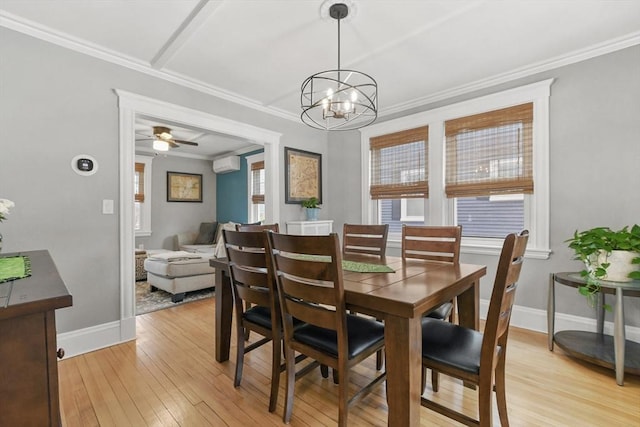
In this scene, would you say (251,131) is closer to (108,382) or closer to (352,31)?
(352,31)

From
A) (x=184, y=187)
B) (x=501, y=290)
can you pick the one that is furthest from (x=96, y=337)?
(x=184, y=187)

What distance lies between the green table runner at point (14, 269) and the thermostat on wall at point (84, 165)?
123 centimetres

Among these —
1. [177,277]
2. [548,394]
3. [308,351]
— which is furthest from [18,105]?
[548,394]

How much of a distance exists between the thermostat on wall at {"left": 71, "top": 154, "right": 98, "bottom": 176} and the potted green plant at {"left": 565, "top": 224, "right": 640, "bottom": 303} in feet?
12.6

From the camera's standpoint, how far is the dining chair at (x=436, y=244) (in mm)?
2158

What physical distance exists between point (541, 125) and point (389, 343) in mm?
2685

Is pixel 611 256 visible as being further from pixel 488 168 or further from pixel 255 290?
pixel 255 290

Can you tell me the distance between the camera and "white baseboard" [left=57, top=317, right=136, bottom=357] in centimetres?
236

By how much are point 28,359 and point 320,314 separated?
3.28ft

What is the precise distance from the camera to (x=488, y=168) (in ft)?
10.2

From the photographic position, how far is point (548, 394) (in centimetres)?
184

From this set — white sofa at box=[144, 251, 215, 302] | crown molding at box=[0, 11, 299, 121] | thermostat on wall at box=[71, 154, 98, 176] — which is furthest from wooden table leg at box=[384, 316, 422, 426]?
white sofa at box=[144, 251, 215, 302]

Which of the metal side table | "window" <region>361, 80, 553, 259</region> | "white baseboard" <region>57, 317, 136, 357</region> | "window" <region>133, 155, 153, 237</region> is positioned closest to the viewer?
the metal side table

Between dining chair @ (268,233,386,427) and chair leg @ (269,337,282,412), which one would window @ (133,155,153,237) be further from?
dining chair @ (268,233,386,427)
